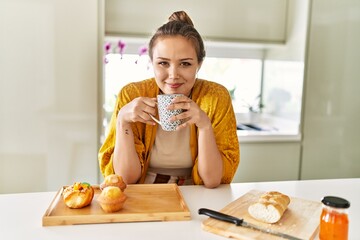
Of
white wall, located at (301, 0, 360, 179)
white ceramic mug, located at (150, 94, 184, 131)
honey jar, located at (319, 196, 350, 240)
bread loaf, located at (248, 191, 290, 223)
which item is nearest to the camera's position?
honey jar, located at (319, 196, 350, 240)

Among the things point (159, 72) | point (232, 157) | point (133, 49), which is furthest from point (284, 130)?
point (159, 72)

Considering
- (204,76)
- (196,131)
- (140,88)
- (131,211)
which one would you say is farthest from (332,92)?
(131,211)

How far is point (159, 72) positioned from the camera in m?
1.23

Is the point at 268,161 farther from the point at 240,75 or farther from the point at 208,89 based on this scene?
the point at 208,89

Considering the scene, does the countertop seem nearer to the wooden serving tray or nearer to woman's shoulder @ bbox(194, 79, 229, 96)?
woman's shoulder @ bbox(194, 79, 229, 96)

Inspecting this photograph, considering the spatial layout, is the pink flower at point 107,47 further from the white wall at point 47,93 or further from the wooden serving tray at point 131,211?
the wooden serving tray at point 131,211

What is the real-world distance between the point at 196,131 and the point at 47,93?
38.7 inches

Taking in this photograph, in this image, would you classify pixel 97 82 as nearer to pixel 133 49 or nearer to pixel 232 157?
pixel 133 49

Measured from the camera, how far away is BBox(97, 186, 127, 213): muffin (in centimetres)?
86

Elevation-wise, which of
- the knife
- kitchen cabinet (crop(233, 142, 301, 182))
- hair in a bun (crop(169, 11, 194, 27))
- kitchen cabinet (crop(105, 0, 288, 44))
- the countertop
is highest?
kitchen cabinet (crop(105, 0, 288, 44))

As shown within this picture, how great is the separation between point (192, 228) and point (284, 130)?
182cm

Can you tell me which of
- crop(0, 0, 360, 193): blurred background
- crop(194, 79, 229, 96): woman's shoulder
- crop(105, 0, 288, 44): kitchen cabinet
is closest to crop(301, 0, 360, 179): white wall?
crop(0, 0, 360, 193): blurred background

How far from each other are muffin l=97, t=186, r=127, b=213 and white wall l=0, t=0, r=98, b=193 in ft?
3.91

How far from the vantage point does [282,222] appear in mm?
860
